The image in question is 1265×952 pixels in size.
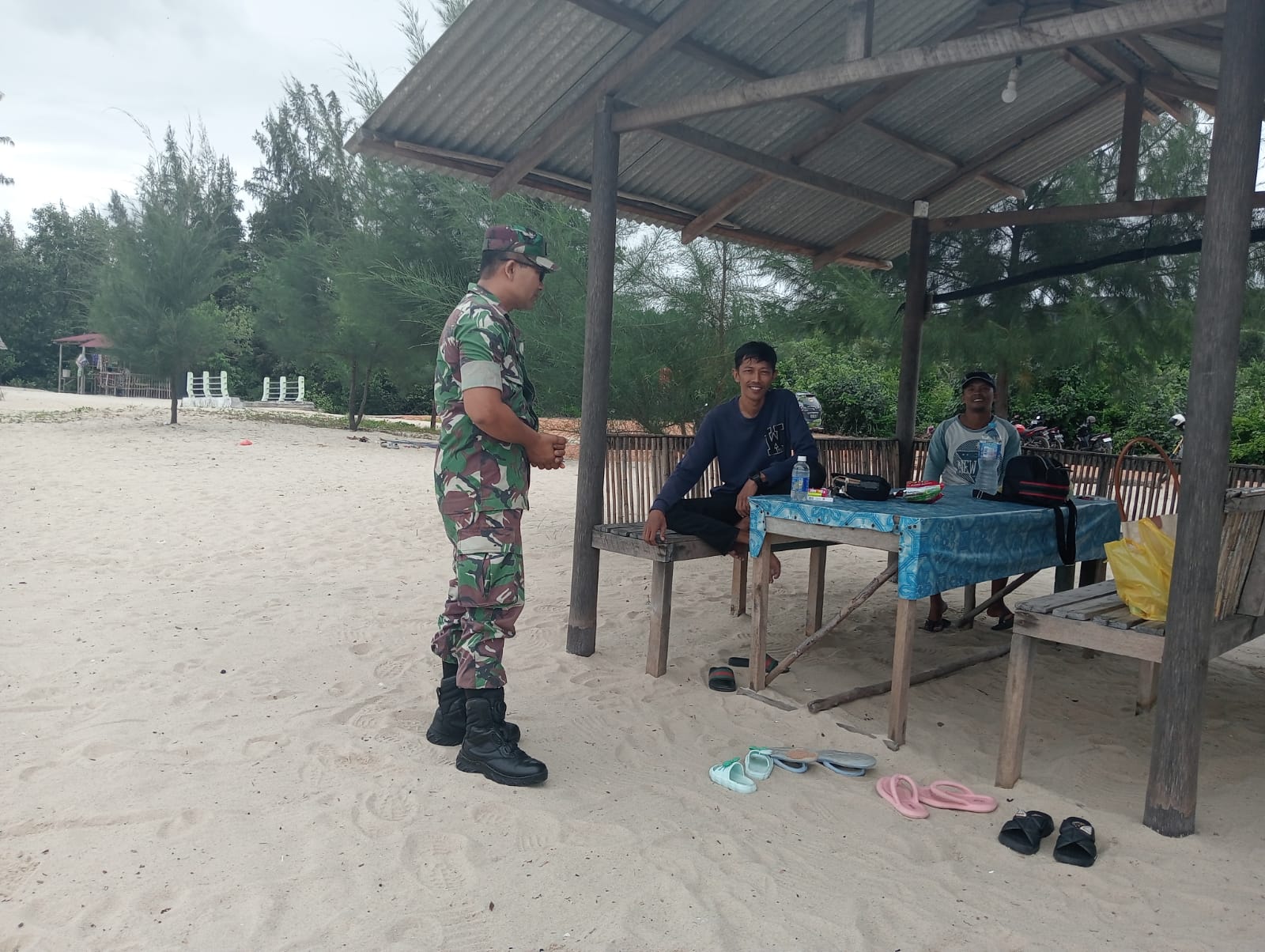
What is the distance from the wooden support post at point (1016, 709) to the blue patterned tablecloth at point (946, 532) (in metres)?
0.39

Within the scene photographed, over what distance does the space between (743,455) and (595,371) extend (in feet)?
2.97

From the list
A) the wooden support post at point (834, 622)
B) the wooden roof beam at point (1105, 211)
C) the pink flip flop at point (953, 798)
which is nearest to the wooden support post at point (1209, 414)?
the pink flip flop at point (953, 798)

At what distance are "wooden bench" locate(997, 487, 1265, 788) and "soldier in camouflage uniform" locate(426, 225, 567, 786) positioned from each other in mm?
1797

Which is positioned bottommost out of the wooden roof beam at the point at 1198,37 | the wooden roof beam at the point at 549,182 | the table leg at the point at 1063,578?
the table leg at the point at 1063,578

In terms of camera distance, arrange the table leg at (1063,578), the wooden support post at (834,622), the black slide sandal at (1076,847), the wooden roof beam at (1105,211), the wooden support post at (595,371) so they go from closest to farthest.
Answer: the black slide sandal at (1076,847), the wooden support post at (834,622), the wooden support post at (595,371), the table leg at (1063,578), the wooden roof beam at (1105,211)

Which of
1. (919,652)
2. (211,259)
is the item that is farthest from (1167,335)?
(211,259)

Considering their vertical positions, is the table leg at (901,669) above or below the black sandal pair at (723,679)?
above

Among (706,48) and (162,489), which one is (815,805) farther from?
(162,489)

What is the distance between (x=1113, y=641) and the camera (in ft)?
10.8

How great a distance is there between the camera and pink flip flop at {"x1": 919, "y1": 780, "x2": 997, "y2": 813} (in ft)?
10.9

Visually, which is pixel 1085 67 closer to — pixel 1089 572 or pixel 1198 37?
pixel 1198 37

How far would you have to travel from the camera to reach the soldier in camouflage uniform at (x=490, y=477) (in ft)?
10.5

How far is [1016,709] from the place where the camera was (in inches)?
138

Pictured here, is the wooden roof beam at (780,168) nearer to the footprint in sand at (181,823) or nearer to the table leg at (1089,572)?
the table leg at (1089,572)
